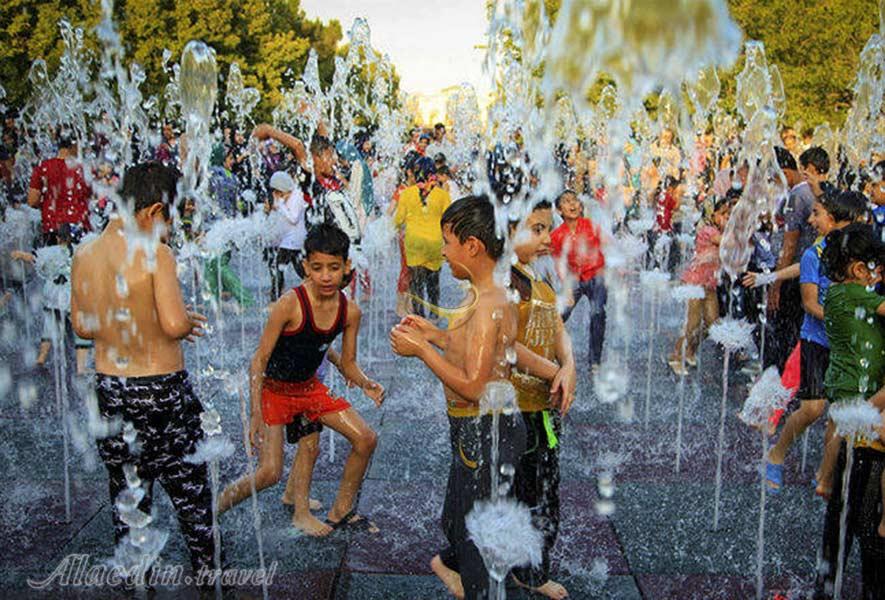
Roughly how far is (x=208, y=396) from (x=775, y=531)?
420 centimetres

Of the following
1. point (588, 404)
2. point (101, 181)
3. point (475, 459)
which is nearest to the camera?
point (475, 459)

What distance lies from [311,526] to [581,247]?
3.45m

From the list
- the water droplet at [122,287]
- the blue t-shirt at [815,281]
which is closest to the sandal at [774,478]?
the blue t-shirt at [815,281]

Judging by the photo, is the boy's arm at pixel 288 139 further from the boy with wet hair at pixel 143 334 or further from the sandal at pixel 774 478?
the sandal at pixel 774 478

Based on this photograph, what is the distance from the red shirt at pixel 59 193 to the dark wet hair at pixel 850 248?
732 centimetres

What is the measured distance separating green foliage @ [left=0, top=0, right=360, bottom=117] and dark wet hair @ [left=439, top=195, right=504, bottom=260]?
93.6ft

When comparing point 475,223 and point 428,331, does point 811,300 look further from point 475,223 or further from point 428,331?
point 428,331

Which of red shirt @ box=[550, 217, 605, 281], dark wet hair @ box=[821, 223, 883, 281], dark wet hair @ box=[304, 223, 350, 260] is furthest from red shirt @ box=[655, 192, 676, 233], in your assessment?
dark wet hair @ box=[304, 223, 350, 260]

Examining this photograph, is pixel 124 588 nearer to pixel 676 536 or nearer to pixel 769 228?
pixel 676 536

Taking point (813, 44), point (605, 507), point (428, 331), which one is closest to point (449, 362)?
point (428, 331)

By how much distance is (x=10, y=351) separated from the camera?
23.6 feet

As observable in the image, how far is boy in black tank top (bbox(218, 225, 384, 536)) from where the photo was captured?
11.5 ft

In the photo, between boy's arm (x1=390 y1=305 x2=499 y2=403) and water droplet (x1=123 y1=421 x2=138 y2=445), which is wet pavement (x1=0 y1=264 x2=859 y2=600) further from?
boy's arm (x1=390 y1=305 x2=499 y2=403)

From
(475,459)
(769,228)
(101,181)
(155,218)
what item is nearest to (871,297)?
(475,459)
